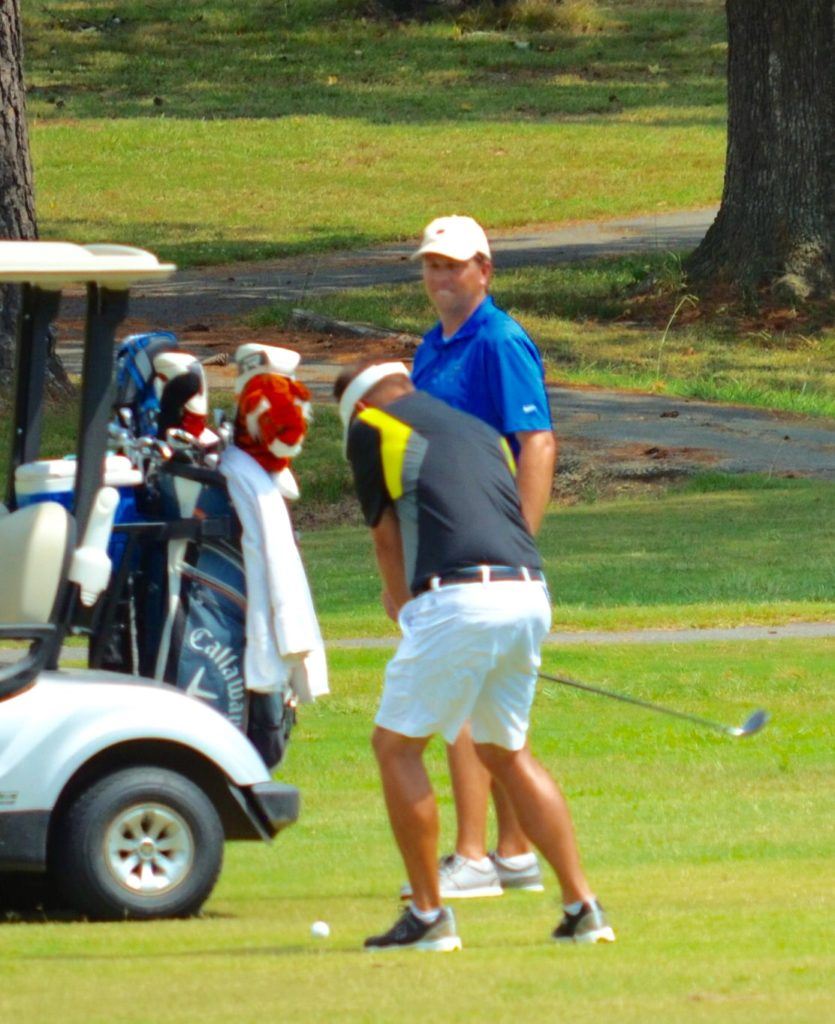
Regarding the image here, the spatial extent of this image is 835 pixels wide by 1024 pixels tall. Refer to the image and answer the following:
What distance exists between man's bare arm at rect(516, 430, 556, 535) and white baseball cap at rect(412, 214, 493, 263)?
1.72ft

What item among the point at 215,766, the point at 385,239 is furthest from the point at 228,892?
the point at 385,239

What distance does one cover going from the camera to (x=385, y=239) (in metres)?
31.0

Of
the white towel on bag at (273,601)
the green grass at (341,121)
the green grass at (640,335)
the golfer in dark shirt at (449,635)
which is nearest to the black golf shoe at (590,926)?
the golfer in dark shirt at (449,635)

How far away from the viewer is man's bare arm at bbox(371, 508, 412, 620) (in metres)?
5.70

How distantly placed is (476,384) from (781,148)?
19.8 m

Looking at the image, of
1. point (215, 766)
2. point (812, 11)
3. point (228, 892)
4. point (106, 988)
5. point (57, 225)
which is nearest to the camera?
point (106, 988)

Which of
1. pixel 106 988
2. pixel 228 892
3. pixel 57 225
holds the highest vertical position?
pixel 106 988

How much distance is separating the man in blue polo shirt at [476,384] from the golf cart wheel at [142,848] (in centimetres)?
59

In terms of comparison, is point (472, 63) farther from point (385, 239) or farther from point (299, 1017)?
point (299, 1017)

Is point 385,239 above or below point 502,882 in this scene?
below

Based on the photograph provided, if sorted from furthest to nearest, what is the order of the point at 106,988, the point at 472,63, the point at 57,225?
the point at 472,63 < the point at 57,225 < the point at 106,988

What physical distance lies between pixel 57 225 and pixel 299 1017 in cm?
2674

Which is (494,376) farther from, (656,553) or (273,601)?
(656,553)

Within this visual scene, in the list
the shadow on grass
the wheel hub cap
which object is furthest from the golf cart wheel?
the shadow on grass
